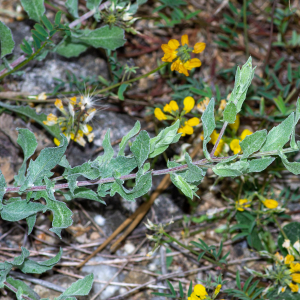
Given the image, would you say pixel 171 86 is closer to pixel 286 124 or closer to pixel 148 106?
pixel 148 106

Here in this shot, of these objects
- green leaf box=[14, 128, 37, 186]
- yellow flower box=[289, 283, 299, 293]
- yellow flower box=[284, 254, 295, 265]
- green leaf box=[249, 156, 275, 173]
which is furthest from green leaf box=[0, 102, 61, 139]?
yellow flower box=[289, 283, 299, 293]

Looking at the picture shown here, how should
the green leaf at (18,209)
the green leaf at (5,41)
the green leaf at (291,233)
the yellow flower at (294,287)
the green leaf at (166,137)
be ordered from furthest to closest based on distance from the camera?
the green leaf at (291,233)
the green leaf at (5,41)
the yellow flower at (294,287)
the green leaf at (18,209)
the green leaf at (166,137)

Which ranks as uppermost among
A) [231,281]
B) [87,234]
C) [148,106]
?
[148,106]

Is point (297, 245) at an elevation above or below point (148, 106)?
below

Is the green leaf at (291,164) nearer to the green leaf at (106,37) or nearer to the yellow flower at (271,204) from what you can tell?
the yellow flower at (271,204)

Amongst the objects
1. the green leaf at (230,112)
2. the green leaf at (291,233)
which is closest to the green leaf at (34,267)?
the green leaf at (230,112)

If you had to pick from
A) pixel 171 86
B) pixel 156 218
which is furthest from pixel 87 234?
pixel 171 86
